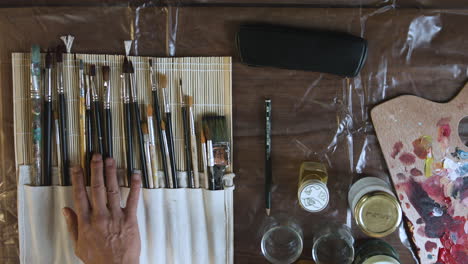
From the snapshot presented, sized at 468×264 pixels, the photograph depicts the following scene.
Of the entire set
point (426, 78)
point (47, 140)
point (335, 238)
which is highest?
point (426, 78)

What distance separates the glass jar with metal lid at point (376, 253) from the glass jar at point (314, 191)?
0.14 meters

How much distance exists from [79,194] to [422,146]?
0.77m

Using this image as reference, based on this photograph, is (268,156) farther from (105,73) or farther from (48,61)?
(48,61)

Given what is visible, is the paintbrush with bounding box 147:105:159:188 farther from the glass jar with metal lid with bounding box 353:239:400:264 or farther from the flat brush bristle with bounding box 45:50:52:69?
the glass jar with metal lid with bounding box 353:239:400:264

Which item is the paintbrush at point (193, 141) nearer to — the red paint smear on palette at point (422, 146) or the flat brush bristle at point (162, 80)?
the flat brush bristle at point (162, 80)

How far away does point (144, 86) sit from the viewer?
3.12ft

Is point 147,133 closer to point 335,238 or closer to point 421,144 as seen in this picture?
point 335,238

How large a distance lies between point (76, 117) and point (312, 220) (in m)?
0.60

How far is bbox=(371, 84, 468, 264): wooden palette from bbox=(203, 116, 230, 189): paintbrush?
336mm

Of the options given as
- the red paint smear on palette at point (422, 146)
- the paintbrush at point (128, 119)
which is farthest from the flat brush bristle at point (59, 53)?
the red paint smear on palette at point (422, 146)

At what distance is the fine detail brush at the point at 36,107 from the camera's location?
3.04ft

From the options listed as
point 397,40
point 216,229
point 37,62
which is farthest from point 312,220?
point 37,62

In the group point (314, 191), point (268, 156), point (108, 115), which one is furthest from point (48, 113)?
point (314, 191)

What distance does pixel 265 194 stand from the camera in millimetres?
967
